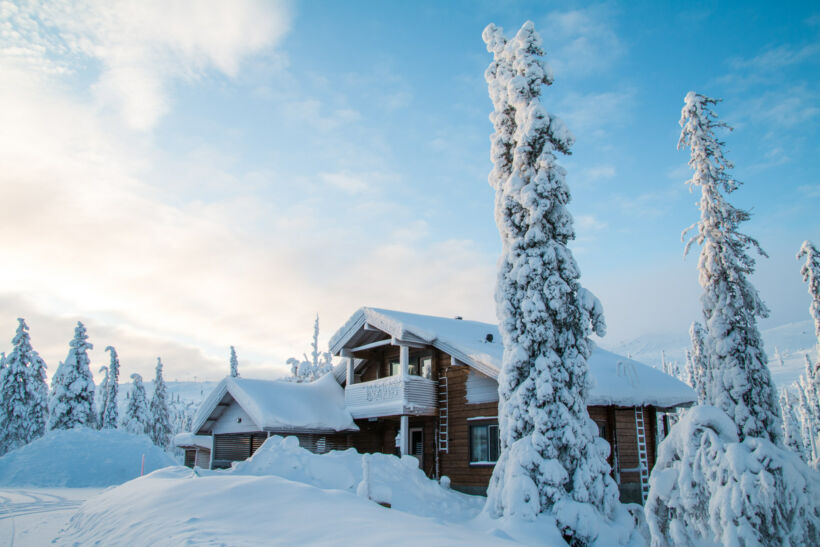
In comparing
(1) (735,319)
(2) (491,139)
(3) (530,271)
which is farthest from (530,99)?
(1) (735,319)

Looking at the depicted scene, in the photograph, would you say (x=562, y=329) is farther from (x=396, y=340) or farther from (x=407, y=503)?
(x=396, y=340)

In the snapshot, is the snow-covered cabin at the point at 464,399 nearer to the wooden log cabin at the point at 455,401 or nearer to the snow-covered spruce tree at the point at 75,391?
the wooden log cabin at the point at 455,401

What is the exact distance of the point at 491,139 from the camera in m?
16.4

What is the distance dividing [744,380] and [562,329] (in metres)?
6.47

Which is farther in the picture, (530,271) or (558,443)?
(530,271)

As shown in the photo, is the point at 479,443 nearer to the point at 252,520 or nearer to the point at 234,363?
the point at 252,520

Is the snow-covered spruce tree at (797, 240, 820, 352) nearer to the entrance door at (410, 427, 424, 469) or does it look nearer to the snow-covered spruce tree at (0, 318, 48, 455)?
the entrance door at (410, 427, 424, 469)

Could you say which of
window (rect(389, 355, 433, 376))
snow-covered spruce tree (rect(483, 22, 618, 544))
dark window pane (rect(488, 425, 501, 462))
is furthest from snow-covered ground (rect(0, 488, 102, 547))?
dark window pane (rect(488, 425, 501, 462))

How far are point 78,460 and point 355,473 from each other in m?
22.5

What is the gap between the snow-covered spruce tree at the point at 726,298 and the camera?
16.1 metres

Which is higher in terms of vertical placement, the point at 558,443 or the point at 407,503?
the point at 558,443

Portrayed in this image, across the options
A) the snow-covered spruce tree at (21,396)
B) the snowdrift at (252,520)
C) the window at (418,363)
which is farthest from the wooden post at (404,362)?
the snow-covered spruce tree at (21,396)

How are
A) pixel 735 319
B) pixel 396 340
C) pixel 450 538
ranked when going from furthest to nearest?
pixel 396 340 → pixel 735 319 → pixel 450 538

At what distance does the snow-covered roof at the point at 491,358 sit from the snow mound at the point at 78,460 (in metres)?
16.4
